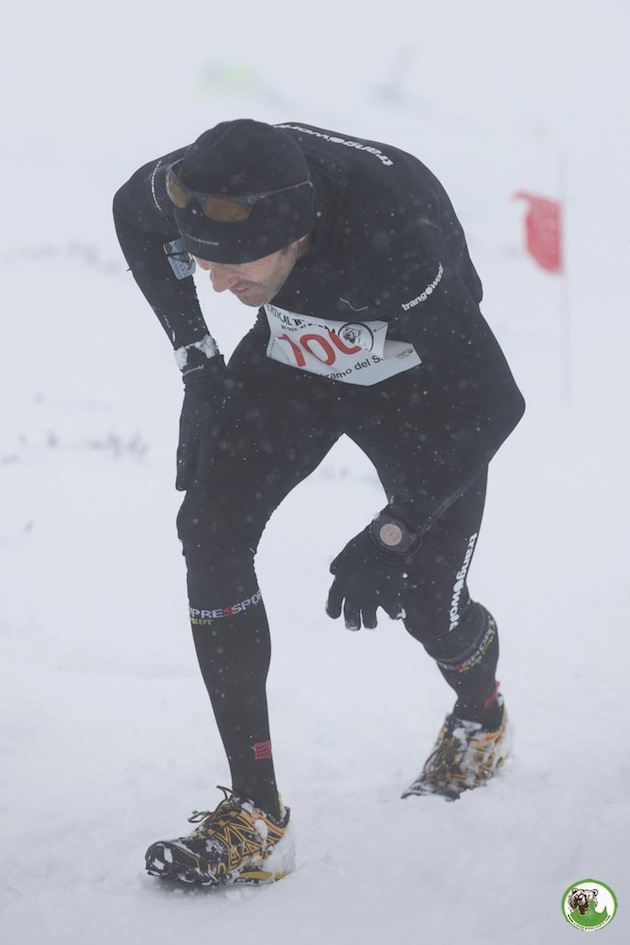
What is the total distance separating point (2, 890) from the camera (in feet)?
8.42

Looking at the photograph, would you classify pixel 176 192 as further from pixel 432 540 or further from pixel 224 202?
pixel 432 540

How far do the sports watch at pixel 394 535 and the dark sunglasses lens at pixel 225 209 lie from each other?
0.83m

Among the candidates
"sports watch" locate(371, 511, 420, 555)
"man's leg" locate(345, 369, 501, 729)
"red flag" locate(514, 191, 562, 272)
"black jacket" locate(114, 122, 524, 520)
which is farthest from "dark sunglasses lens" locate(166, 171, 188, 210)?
"red flag" locate(514, 191, 562, 272)

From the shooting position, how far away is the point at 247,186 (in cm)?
242

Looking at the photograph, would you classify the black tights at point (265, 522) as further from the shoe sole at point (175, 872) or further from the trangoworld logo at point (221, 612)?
the shoe sole at point (175, 872)

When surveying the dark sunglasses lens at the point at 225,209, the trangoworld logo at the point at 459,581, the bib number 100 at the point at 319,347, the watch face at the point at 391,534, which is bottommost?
the trangoworld logo at the point at 459,581

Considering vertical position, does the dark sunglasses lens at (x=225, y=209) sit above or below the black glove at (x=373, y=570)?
above

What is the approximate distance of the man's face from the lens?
2580mm

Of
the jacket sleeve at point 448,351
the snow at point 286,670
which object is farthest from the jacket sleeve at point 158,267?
the snow at point 286,670

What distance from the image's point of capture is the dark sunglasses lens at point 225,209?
243 centimetres

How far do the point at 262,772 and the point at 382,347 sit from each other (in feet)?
3.99

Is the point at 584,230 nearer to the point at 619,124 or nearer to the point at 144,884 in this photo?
the point at 619,124

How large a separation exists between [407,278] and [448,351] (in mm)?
205

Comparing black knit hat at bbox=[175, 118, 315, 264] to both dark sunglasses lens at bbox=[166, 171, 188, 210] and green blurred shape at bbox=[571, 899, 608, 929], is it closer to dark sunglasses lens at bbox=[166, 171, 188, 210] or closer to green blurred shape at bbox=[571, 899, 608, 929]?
dark sunglasses lens at bbox=[166, 171, 188, 210]
